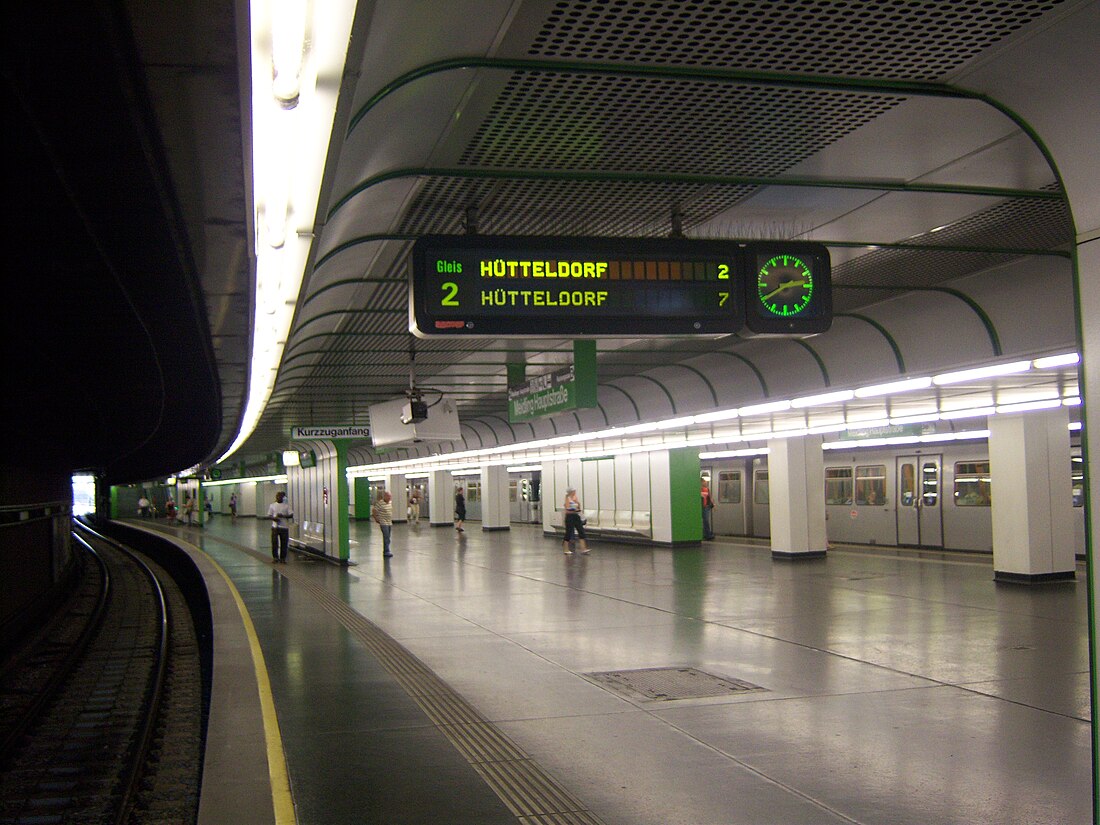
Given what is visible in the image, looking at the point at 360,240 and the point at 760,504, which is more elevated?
the point at 360,240

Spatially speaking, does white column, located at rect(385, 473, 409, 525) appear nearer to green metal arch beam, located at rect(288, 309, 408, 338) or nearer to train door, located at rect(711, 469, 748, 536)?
train door, located at rect(711, 469, 748, 536)

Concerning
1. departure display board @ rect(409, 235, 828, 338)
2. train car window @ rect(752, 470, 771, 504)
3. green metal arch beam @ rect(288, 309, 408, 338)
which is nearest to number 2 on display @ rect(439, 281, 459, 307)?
departure display board @ rect(409, 235, 828, 338)

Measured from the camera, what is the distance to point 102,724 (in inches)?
421

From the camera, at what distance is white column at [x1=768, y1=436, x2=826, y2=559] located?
19.1m

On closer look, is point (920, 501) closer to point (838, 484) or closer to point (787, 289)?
point (838, 484)

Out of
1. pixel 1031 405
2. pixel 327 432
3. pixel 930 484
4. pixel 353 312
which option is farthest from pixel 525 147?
pixel 930 484

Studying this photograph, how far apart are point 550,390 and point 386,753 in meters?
7.88

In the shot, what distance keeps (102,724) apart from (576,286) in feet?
27.5

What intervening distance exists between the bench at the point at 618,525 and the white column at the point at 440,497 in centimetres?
1216

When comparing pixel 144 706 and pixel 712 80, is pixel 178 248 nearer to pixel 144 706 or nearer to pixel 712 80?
pixel 712 80

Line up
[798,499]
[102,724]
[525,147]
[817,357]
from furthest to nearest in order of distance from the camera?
[798,499] → [817,357] → [102,724] → [525,147]

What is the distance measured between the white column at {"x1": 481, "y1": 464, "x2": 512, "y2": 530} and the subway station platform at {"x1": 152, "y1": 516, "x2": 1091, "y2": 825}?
19.6 metres

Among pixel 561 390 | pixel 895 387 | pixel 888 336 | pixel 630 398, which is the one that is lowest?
pixel 895 387

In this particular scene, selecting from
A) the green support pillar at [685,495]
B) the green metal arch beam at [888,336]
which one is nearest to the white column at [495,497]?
the green support pillar at [685,495]
